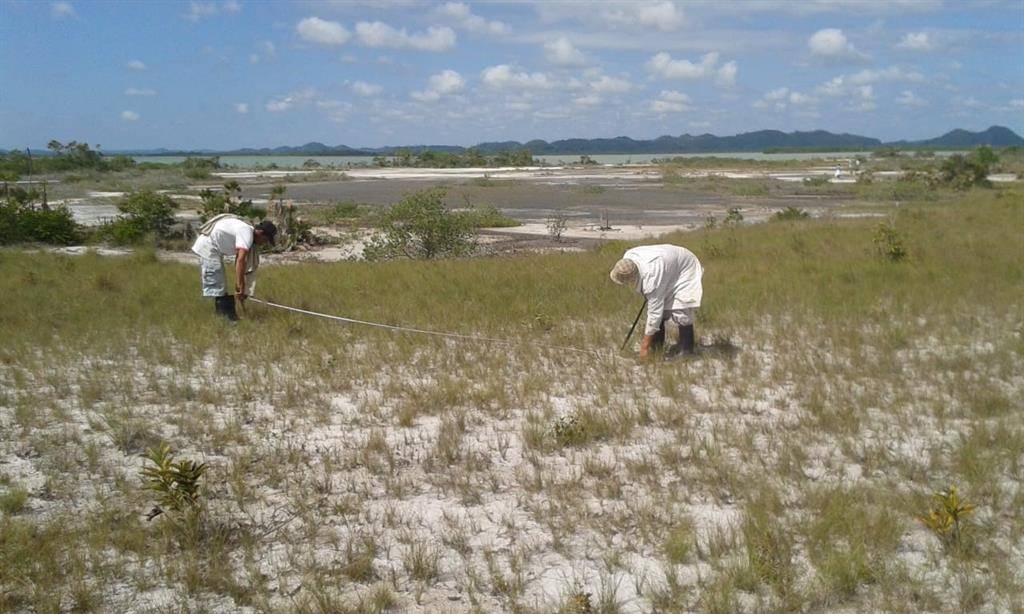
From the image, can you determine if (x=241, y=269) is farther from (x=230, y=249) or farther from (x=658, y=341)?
(x=658, y=341)

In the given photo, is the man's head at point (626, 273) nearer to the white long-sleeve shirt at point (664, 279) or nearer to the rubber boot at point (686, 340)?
the white long-sleeve shirt at point (664, 279)

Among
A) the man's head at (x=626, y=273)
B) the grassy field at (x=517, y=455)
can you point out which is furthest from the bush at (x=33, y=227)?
the man's head at (x=626, y=273)

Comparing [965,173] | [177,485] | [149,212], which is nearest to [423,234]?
[149,212]

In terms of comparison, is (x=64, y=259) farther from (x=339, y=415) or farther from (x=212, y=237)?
(x=339, y=415)

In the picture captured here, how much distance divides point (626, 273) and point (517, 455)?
7.83 feet

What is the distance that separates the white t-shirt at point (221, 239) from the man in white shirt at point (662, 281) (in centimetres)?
438

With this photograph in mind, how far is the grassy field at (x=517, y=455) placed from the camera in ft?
13.8

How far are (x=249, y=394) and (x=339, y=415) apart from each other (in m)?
0.98

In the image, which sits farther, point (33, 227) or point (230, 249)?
point (33, 227)

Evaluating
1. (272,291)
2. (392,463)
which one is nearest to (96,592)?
(392,463)

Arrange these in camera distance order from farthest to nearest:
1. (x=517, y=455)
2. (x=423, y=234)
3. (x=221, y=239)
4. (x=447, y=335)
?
(x=423, y=234)
(x=221, y=239)
(x=447, y=335)
(x=517, y=455)

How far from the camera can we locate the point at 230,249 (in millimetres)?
9445

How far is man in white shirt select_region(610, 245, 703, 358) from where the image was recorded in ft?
25.0

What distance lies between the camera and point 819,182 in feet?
164
